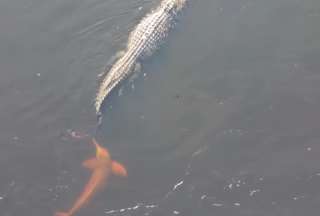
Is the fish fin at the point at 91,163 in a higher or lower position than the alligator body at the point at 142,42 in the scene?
lower

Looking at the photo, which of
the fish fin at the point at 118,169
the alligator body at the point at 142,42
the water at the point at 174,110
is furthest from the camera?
the alligator body at the point at 142,42

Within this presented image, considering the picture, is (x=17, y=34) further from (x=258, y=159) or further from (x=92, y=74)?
(x=258, y=159)

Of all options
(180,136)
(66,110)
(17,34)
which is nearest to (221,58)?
(180,136)

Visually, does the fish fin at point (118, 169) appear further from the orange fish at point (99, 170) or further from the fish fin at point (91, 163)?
the fish fin at point (91, 163)

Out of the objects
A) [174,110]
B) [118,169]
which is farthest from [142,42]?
[118,169]

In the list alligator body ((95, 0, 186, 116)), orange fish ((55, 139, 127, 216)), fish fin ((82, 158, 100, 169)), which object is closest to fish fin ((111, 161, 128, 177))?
orange fish ((55, 139, 127, 216))

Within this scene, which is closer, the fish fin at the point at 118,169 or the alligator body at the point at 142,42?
the fish fin at the point at 118,169

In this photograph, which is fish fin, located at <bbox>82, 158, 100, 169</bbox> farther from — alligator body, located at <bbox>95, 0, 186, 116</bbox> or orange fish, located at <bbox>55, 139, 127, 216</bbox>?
alligator body, located at <bbox>95, 0, 186, 116</bbox>

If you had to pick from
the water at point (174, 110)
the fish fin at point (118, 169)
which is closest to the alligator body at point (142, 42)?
the water at point (174, 110)
